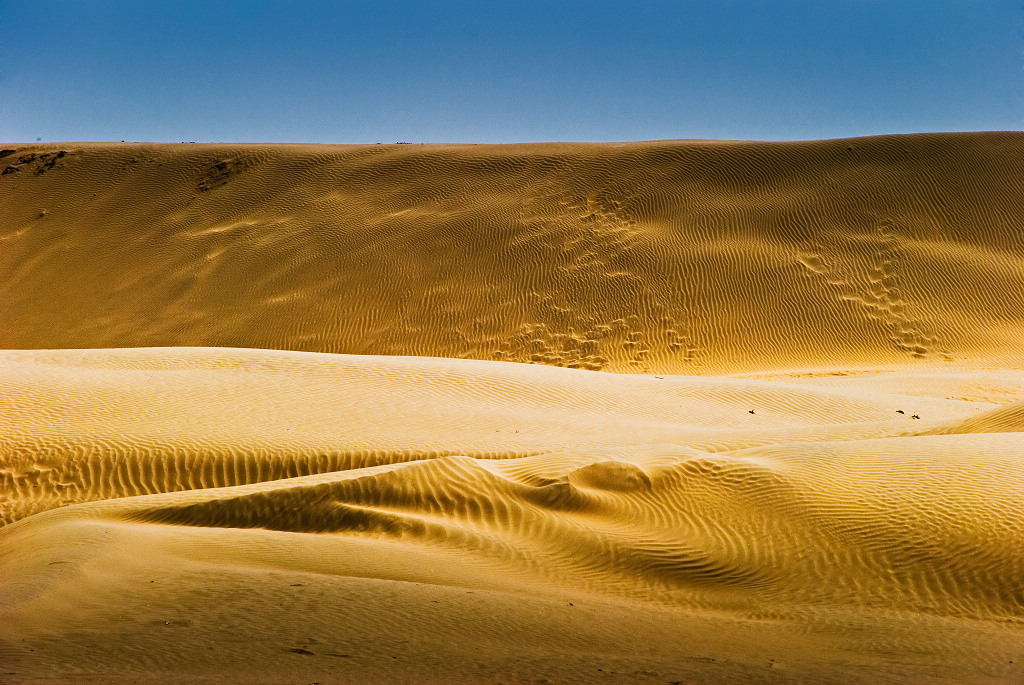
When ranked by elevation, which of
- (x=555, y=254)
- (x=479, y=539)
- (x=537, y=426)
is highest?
(x=555, y=254)

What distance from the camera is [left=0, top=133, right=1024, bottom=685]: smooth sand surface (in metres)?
5.55

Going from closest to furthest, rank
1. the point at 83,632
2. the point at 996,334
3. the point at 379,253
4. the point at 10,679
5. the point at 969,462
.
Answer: the point at 10,679, the point at 83,632, the point at 969,462, the point at 996,334, the point at 379,253

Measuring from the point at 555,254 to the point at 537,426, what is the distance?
597 inches

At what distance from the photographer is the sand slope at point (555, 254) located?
77.5 ft

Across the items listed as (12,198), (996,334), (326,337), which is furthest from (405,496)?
(12,198)

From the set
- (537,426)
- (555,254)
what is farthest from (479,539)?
(555,254)

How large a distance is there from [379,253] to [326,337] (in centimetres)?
415

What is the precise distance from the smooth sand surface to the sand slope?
0.40ft

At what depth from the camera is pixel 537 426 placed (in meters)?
12.3

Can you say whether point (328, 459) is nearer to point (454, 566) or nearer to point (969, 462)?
point (454, 566)

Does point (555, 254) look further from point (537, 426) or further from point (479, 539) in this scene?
point (479, 539)

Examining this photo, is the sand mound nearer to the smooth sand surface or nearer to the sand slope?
the smooth sand surface

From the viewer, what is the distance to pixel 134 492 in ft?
33.5

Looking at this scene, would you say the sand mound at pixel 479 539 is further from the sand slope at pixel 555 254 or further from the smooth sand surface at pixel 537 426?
the sand slope at pixel 555 254
